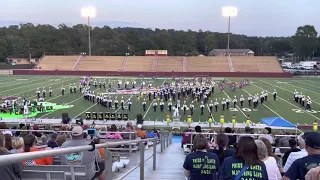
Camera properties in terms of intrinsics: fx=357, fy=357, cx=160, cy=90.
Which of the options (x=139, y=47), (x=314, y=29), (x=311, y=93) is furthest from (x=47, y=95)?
(x=314, y=29)

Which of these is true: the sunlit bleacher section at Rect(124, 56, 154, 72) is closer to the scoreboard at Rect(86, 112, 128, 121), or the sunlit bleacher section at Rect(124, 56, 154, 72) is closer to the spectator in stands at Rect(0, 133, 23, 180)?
the scoreboard at Rect(86, 112, 128, 121)

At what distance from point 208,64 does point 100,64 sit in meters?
17.0

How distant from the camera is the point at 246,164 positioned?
2930mm

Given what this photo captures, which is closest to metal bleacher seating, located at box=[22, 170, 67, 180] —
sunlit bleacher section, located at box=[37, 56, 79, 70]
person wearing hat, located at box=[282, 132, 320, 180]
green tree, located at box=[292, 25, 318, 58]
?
person wearing hat, located at box=[282, 132, 320, 180]

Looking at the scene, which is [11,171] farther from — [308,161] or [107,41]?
[107,41]

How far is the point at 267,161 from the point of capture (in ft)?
10.5

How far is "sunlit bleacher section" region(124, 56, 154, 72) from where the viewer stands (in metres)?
54.7

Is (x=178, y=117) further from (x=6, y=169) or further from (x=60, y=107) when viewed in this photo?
(x=6, y=169)

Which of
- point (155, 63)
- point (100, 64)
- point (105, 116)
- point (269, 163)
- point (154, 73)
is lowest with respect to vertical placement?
point (105, 116)

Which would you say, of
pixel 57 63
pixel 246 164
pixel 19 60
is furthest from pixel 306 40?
pixel 246 164

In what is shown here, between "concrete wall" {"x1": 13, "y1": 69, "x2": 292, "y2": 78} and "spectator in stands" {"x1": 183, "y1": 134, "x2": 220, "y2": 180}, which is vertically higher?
"spectator in stands" {"x1": 183, "y1": 134, "x2": 220, "y2": 180}

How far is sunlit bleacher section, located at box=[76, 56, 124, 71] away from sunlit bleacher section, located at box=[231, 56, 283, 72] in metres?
18.2

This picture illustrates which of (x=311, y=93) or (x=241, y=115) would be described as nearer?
(x=241, y=115)

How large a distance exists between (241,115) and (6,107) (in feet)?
46.2
